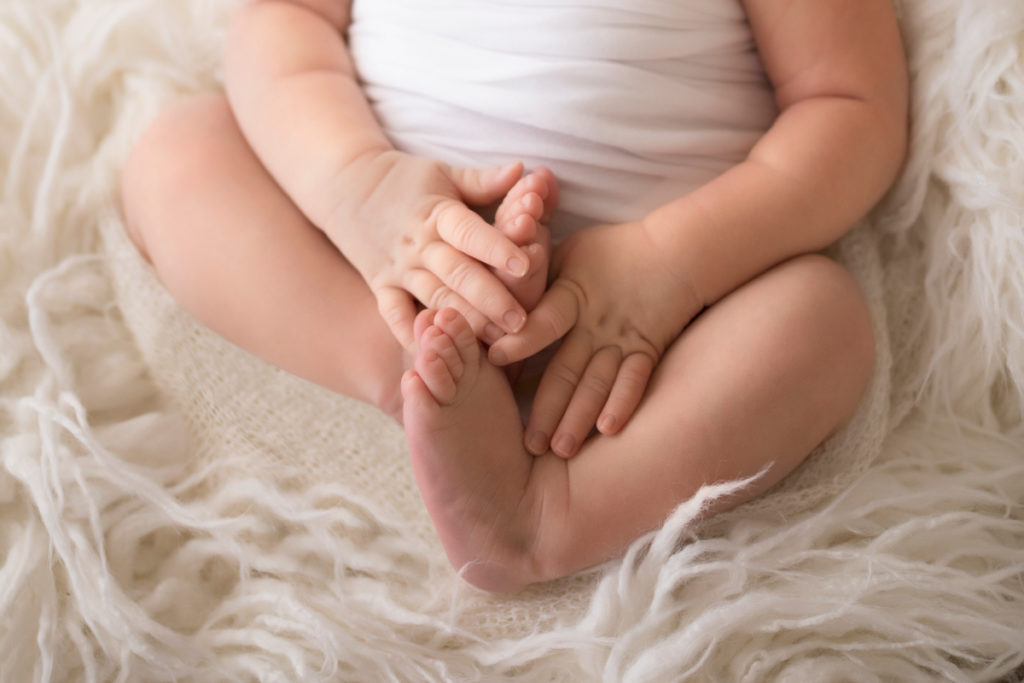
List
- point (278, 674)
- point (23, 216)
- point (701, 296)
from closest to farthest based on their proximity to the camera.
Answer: point (278, 674) < point (701, 296) < point (23, 216)

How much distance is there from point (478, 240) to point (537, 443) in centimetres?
17

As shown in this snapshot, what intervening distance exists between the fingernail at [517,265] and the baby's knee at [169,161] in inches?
13.6

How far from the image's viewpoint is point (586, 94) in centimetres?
82

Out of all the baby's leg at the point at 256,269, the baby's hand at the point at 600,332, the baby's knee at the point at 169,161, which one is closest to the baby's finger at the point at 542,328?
the baby's hand at the point at 600,332

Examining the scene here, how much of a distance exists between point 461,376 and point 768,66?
0.45 metres

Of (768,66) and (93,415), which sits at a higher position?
(768,66)

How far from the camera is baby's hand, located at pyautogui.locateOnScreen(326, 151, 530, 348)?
0.71 metres

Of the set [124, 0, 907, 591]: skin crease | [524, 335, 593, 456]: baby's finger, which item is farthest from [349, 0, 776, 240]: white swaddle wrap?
[524, 335, 593, 456]: baby's finger

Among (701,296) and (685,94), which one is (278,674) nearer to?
(701,296)

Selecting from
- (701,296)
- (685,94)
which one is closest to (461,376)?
(701,296)

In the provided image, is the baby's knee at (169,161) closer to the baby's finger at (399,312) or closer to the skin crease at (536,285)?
the skin crease at (536,285)

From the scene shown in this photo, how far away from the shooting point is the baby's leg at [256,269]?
80 centimetres

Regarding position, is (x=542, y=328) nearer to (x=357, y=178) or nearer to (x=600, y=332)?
(x=600, y=332)

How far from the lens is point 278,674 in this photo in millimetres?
649
